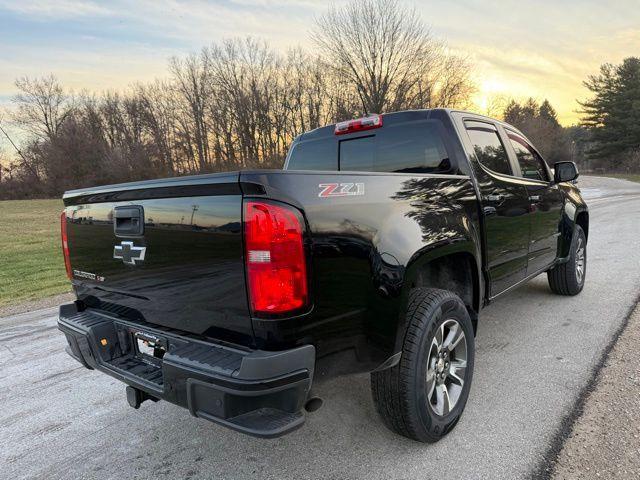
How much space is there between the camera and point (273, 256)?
5.64 feet

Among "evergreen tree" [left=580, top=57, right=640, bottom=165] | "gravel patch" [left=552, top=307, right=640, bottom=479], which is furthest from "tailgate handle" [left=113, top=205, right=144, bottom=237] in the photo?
"evergreen tree" [left=580, top=57, right=640, bottom=165]

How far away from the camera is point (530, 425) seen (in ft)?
8.30

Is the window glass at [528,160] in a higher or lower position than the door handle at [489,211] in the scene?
higher

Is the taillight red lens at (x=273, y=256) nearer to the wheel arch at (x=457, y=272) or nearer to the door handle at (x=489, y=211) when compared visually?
the wheel arch at (x=457, y=272)

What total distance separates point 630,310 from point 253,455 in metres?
4.22

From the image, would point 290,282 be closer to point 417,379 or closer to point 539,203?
point 417,379

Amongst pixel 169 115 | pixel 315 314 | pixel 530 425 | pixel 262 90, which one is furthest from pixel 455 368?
pixel 169 115

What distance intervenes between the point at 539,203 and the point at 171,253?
3537mm

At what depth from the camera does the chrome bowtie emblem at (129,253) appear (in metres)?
2.19

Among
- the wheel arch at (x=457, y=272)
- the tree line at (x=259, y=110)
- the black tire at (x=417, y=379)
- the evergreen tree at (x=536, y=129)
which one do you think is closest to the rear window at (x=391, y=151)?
the wheel arch at (x=457, y=272)

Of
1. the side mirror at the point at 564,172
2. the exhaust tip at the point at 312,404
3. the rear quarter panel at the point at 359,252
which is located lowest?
the exhaust tip at the point at 312,404

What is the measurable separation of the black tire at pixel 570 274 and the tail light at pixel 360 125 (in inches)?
120

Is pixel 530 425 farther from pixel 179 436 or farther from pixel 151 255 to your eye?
pixel 151 255

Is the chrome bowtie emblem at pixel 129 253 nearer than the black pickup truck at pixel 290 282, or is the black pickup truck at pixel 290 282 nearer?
the black pickup truck at pixel 290 282
